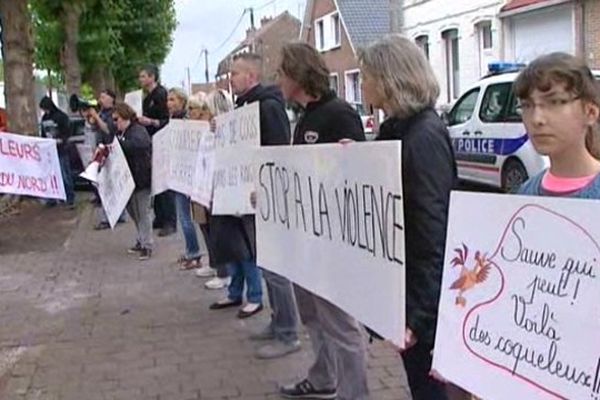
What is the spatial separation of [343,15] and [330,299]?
1348 inches

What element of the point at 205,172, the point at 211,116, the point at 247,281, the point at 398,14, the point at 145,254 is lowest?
the point at 145,254

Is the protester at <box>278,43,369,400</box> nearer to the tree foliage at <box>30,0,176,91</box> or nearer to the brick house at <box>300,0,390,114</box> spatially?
the tree foliage at <box>30,0,176,91</box>

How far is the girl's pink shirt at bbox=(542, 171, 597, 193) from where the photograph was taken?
223 centimetres

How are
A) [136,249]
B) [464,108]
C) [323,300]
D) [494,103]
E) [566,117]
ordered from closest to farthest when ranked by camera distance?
[566,117] < [323,300] < [136,249] < [494,103] < [464,108]

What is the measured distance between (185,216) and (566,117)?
5.70 metres

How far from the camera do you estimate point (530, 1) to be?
67.7 ft

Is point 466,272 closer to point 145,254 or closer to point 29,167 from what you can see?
point 145,254

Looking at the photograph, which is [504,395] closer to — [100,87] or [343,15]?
[100,87]

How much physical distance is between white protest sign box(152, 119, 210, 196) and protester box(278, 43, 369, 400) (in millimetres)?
2354

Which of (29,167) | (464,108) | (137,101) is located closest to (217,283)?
(29,167)

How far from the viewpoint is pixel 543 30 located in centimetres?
2055

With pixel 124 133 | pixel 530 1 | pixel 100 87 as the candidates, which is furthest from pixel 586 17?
pixel 100 87

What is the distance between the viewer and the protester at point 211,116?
632cm

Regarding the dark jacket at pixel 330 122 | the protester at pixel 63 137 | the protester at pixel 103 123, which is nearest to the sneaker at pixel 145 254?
the protester at pixel 103 123
